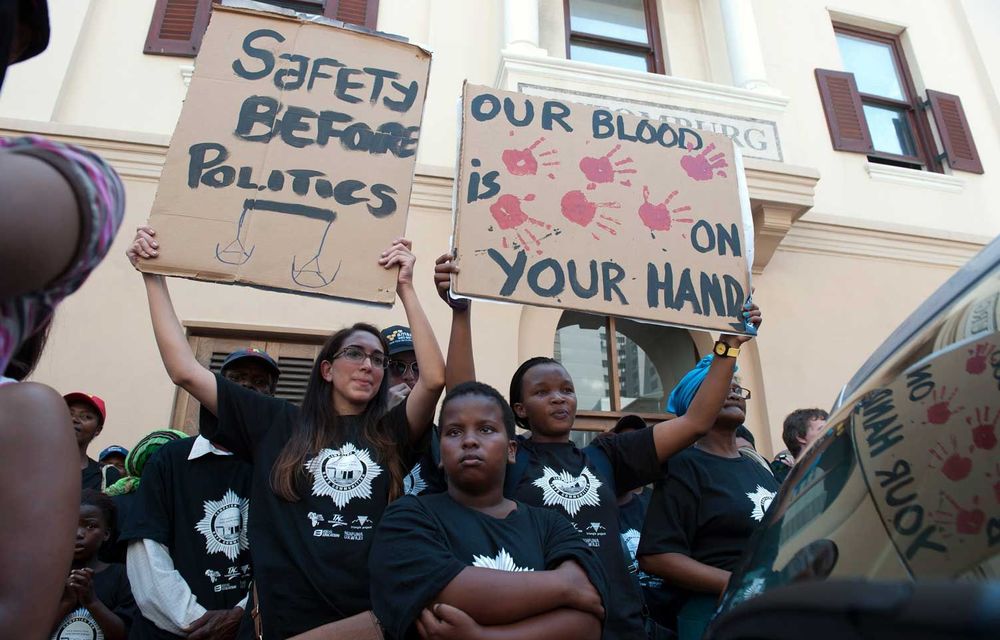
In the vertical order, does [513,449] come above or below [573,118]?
below

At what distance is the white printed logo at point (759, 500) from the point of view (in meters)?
2.23

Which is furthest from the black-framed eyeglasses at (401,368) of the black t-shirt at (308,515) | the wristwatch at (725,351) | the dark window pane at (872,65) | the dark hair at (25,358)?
the dark window pane at (872,65)

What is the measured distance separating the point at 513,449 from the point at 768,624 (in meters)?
1.53

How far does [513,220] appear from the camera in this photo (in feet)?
8.38

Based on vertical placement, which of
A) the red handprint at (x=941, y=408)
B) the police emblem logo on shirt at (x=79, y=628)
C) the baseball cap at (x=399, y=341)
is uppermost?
the baseball cap at (x=399, y=341)

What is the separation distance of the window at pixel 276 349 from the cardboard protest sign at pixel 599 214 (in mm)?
2658

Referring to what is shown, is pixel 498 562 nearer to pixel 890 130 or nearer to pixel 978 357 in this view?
pixel 978 357

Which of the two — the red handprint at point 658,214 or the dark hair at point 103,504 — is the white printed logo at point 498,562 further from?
the dark hair at point 103,504

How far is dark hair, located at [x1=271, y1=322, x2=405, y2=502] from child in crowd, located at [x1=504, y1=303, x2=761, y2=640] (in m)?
0.39

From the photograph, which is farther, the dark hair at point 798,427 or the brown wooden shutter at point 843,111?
the brown wooden shutter at point 843,111

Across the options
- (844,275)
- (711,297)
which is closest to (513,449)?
(711,297)

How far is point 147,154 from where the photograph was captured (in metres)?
5.20

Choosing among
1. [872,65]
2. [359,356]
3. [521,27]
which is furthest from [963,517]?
[872,65]

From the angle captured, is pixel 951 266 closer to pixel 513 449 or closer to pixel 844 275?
pixel 844 275
